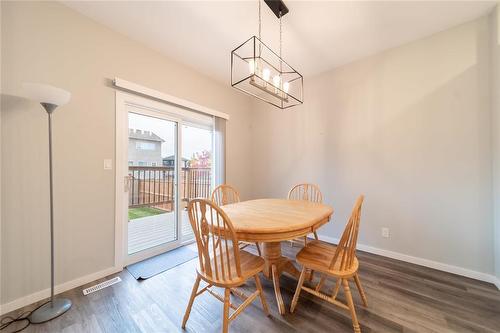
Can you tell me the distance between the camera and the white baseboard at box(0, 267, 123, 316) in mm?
1479

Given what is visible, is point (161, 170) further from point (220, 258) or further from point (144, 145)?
point (220, 258)

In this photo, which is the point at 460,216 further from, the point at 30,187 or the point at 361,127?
the point at 30,187

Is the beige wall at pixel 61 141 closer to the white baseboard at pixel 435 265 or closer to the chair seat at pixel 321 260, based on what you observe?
the chair seat at pixel 321 260

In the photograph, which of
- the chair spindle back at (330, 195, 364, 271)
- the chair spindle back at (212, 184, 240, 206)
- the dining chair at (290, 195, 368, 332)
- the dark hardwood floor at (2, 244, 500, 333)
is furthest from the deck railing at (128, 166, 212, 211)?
the chair spindle back at (330, 195, 364, 271)

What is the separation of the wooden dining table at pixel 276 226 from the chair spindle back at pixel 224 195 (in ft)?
2.00

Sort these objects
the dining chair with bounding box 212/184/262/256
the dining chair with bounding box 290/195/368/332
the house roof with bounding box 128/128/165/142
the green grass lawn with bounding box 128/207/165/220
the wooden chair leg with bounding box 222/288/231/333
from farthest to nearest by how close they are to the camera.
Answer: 1. the green grass lawn with bounding box 128/207/165/220
2. the dining chair with bounding box 212/184/262/256
3. the house roof with bounding box 128/128/165/142
4. the dining chair with bounding box 290/195/368/332
5. the wooden chair leg with bounding box 222/288/231/333

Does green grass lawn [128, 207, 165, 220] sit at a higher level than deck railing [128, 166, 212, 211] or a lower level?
lower

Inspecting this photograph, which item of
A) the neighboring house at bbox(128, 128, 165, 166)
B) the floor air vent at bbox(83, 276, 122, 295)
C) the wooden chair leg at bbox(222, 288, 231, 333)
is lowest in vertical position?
the floor air vent at bbox(83, 276, 122, 295)

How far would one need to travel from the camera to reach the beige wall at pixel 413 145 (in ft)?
6.31

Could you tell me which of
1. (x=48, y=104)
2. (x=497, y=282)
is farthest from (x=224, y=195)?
(x=497, y=282)

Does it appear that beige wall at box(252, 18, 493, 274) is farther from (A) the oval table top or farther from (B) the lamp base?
(B) the lamp base

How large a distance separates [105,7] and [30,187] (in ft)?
5.91

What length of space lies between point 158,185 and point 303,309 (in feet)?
8.18

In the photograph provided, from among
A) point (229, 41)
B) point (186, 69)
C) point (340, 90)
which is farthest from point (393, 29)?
point (186, 69)
